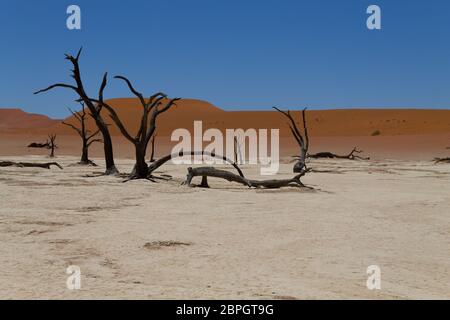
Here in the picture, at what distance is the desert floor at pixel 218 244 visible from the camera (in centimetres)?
408

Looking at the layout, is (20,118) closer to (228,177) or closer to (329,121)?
(329,121)

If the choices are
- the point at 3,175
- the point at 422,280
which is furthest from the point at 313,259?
the point at 3,175

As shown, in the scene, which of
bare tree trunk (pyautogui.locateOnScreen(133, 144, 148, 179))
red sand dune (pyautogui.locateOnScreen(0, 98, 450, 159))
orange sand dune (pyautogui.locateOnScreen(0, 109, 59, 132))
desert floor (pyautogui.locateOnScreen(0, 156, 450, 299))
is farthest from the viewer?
orange sand dune (pyautogui.locateOnScreen(0, 109, 59, 132))

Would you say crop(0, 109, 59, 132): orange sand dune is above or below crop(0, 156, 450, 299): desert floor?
above

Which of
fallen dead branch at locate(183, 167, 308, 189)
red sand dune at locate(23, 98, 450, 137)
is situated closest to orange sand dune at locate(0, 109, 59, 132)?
red sand dune at locate(23, 98, 450, 137)

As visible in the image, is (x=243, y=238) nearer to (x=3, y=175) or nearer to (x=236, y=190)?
(x=236, y=190)

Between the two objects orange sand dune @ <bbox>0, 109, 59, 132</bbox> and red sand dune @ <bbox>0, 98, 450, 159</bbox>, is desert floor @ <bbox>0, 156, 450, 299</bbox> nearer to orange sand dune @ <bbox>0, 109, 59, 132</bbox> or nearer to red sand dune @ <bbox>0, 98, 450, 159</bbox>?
red sand dune @ <bbox>0, 98, 450, 159</bbox>

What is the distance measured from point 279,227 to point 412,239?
1.46 meters

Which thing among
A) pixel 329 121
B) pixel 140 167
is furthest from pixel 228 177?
pixel 329 121

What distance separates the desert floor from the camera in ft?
13.4

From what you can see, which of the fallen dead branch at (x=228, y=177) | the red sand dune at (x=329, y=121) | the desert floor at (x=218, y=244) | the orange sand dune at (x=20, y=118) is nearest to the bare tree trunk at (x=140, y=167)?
the fallen dead branch at (x=228, y=177)

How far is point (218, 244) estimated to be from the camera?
5.68 meters

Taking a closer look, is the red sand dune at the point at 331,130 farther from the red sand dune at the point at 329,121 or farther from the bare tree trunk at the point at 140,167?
the bare tree trunk at the point at 140,167
